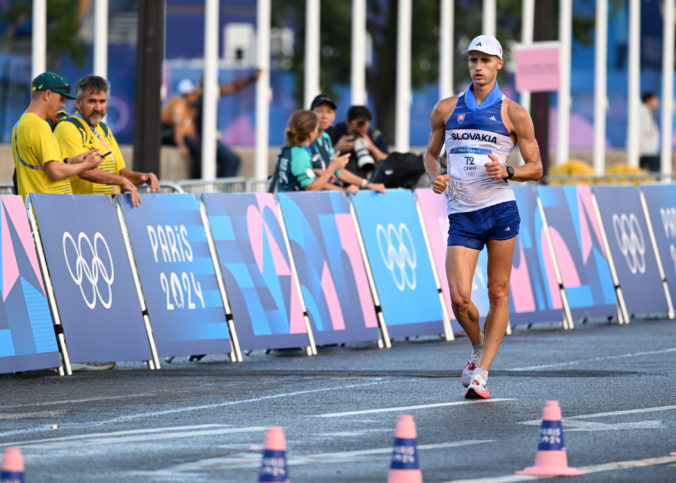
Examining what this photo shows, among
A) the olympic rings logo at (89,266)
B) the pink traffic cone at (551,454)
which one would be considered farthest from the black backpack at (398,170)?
the pink traffic cone at (551,454)

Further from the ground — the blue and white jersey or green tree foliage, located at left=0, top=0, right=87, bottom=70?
green tree foliage, located at left=0, top=0, right=87, bottom=70

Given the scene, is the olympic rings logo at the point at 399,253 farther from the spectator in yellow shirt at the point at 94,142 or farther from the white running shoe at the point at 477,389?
the white running shoe at the point at 477,389

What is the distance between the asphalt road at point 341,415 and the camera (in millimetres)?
8188

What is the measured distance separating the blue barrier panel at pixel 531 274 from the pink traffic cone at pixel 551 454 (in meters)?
8.99

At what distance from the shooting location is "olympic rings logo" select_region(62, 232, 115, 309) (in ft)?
42.0

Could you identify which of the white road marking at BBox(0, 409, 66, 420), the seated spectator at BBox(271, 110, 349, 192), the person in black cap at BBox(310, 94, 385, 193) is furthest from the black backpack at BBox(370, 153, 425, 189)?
the white road marking at BBox(0, 409, 66, 420)

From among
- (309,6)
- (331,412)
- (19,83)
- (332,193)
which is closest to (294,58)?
(19,83)

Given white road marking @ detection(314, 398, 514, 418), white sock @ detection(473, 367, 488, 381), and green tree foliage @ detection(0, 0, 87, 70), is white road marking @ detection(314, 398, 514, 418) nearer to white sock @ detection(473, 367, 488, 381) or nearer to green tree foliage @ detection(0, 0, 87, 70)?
white sock @ detection(473, 367, 488, 381)

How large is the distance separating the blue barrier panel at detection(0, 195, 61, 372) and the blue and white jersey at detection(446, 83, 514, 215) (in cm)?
305

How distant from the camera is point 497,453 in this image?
8602 mm

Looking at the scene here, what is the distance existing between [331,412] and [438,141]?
217cm

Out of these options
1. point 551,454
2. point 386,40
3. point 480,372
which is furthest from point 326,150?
point 386,40

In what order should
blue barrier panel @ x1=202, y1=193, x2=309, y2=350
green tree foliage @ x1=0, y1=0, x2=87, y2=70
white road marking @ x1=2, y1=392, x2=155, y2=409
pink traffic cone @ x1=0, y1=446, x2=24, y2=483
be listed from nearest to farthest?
pink traffic cone @ x1=0, y1=446, x2=24, y2=483, white road marking @ x1=2, y1=392, x2=155, y2=409, blue barrier panel @ x1=202, y1=193, x2=309, y2=350, green tree foliage @ x1=0, y1=0, x2=87, y2=70

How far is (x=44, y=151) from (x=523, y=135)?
11.6 ft
